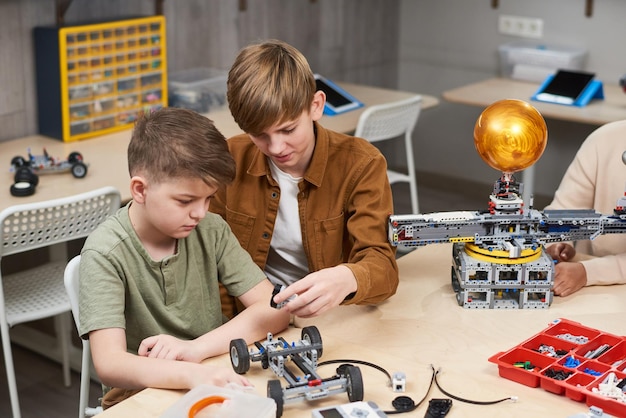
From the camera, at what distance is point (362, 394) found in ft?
4.31

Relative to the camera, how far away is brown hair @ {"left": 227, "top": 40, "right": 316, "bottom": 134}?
161cm

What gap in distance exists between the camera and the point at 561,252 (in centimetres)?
192

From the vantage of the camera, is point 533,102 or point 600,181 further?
point 533,102

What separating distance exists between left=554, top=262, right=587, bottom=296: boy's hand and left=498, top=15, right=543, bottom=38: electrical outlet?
2.89m

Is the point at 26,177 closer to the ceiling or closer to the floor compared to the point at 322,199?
closer to the floor

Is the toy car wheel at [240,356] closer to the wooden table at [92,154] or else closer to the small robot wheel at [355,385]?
the small robot wheel at [355,385]

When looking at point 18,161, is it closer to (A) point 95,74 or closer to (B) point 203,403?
(A) point 95,74

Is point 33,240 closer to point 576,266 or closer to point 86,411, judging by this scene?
point 86,411

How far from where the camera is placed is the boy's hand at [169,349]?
1453 mm

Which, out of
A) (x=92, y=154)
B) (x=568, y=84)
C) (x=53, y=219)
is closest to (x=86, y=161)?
(x=92, y=154)

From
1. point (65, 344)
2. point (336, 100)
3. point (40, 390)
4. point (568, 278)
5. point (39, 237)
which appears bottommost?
point (40, 390)

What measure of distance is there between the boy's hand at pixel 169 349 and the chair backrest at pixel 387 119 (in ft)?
6.09

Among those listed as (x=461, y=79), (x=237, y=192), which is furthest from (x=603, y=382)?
(x=461, y=79)

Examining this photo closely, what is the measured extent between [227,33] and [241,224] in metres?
2.26
